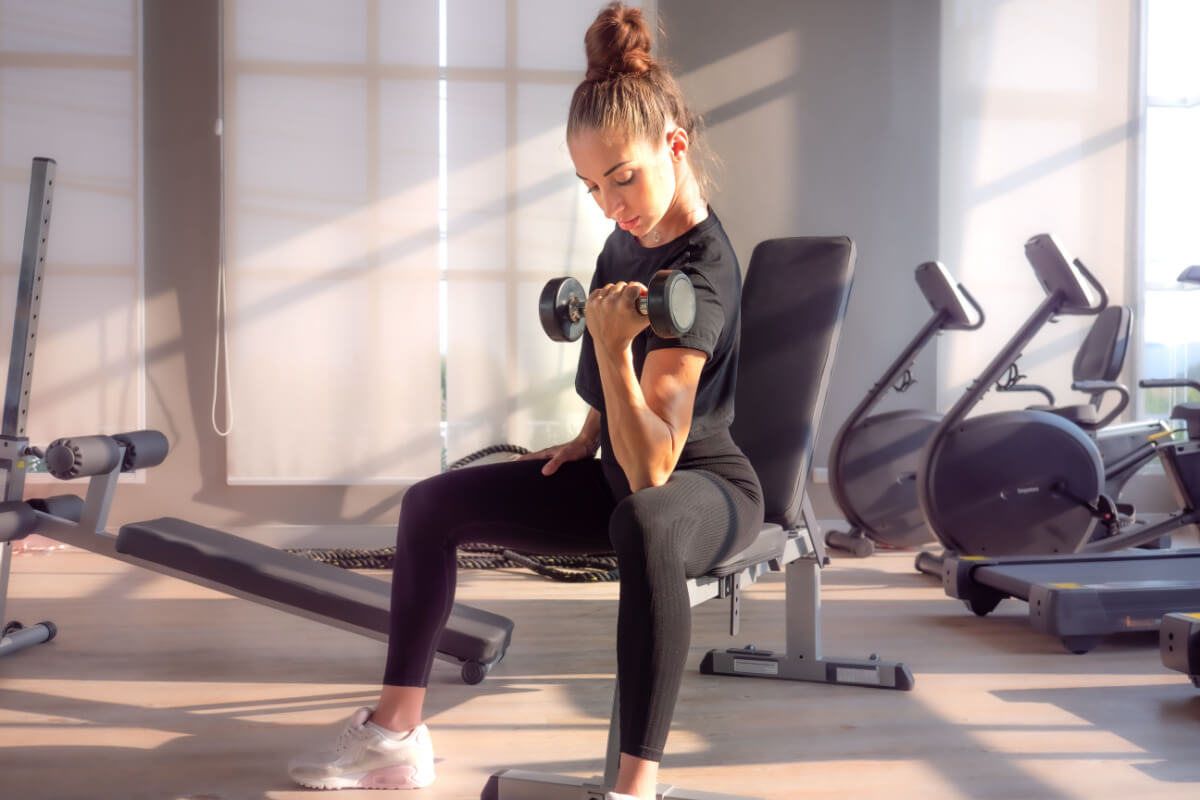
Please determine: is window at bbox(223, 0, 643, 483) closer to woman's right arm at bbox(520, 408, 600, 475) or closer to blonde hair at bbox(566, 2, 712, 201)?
woman's right arm at bbox(520, 408, 600, 475)

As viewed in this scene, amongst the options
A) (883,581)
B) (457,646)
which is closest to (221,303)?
(457,646)

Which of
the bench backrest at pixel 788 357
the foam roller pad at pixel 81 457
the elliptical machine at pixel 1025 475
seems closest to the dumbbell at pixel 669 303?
the bench backrest at pixel 788 357

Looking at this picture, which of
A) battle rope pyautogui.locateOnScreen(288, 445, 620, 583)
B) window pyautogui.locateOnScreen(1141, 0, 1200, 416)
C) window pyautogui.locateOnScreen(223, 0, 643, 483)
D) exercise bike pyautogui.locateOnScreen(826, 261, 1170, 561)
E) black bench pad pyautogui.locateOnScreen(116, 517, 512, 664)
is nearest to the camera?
black bench pad pyautogui.locateOnScreen(116, 517, 512, 664)

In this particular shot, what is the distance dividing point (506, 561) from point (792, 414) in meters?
2.07

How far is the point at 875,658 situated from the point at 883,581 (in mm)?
1221

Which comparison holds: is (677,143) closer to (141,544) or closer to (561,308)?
(561,308)

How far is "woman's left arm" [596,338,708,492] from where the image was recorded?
1.19 m

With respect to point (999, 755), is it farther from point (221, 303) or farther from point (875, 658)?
point (221, 303)

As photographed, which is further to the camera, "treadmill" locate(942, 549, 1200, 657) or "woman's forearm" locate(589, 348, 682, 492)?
"treadmill" locate(942, 549, 1200, 657)

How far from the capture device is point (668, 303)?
43.5 inches

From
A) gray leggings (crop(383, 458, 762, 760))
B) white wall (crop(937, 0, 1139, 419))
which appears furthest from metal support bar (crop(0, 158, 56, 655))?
white wall (crop(937, 0, 1139, 419))

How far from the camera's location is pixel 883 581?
3.28 metres

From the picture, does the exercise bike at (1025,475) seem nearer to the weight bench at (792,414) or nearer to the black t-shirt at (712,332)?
the weight bench at (792,414)

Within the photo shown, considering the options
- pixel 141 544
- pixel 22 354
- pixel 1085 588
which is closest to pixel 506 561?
pixel 141 544
